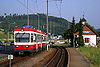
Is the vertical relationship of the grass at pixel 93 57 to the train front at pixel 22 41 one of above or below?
below

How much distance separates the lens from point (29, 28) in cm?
2100

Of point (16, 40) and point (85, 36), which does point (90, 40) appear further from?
point (16, 40)

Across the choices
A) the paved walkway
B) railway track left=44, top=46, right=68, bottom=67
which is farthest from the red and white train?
the paved walkway

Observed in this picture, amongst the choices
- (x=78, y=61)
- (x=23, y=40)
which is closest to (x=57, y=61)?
(x=78, y=61)

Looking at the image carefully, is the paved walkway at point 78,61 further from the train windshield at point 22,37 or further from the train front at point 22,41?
the train windshield at point 22,37

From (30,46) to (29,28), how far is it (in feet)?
6.73

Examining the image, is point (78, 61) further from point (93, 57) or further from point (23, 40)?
point (23, 40)

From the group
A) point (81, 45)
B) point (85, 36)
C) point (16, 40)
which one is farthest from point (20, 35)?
point (85, 36)

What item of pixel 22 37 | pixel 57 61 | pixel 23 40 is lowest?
pixel 57 61

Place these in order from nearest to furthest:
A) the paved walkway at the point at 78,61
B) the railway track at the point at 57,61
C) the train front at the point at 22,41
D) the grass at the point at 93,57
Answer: the paved walkway at the point at 78,61, the railway track at the point at 57,61, the grass at the point at 93,57, the train front at the point at 22,41

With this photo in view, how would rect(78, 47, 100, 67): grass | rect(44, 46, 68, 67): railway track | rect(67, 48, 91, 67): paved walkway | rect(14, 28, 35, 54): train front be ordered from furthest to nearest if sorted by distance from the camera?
rect(14, 28, 35, 54): train front, rect(78, 47, 100, 67): grass, rect(44, 46, 68, 67): railway track, rect(67, 48, 91, 67): paved walkway

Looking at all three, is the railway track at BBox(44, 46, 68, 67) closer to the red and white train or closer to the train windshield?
the red and white train

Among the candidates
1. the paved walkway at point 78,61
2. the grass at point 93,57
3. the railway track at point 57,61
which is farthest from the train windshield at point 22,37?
the grass at point 93,57

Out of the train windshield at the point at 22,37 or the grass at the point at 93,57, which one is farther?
the train windshield at the point at 22,37
